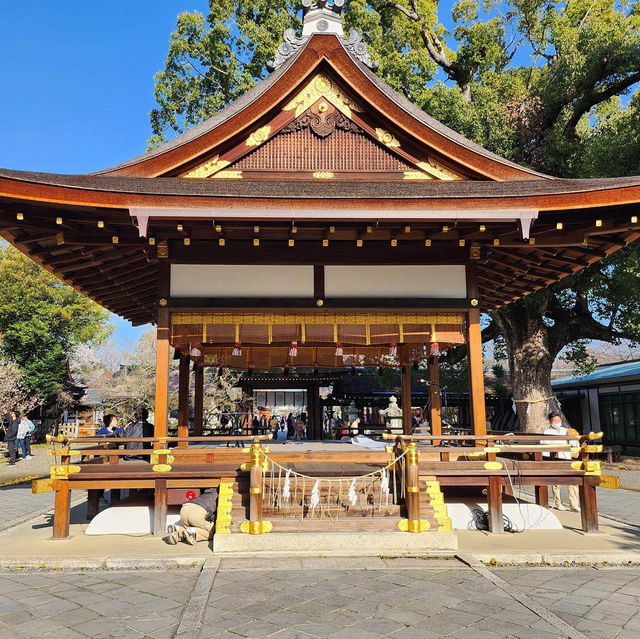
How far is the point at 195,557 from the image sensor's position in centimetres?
682

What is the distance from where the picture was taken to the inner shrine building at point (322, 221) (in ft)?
25.8

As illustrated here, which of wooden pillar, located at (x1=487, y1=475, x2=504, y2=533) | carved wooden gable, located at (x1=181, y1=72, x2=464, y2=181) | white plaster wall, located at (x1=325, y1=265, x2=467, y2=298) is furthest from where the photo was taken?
carved wooden gable, located at (x1=181, y1=72, x2=464, y2=181)

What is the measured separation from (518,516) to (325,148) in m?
6.98

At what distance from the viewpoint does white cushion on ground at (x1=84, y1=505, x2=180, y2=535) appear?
8.47 meters

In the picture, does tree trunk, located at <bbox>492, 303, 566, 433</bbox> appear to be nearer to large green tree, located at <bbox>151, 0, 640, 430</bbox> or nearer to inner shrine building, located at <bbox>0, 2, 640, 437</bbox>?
large green tree, located at <bbox>151, 0, 640, 430</bbox>

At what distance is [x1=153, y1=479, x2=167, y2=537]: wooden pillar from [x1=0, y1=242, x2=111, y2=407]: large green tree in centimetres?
2931

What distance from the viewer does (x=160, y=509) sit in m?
8.28

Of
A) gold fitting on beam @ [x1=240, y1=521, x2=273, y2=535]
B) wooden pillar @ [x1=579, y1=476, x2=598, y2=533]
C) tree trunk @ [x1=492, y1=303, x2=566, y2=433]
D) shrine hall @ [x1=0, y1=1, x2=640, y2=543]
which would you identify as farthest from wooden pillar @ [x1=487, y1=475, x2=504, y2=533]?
tree trunk @ [x1=492, y1=303, x2=566, y2=433]

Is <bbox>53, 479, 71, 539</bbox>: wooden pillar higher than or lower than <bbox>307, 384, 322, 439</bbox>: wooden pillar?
lower

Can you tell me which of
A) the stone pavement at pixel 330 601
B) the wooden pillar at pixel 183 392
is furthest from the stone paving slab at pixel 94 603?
the wooden pillar at pixel 183 392

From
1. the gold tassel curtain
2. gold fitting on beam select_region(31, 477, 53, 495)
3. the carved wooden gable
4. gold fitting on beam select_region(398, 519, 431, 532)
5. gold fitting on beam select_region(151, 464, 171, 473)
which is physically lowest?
gold fitting on beam select_region(398, 519, 431, 532)

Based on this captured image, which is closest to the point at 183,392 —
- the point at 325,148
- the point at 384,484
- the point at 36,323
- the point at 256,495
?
the point at 256,495

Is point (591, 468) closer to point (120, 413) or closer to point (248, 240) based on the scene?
point (248, 240)

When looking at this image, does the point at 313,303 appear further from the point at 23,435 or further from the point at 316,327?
the point at 23,435
